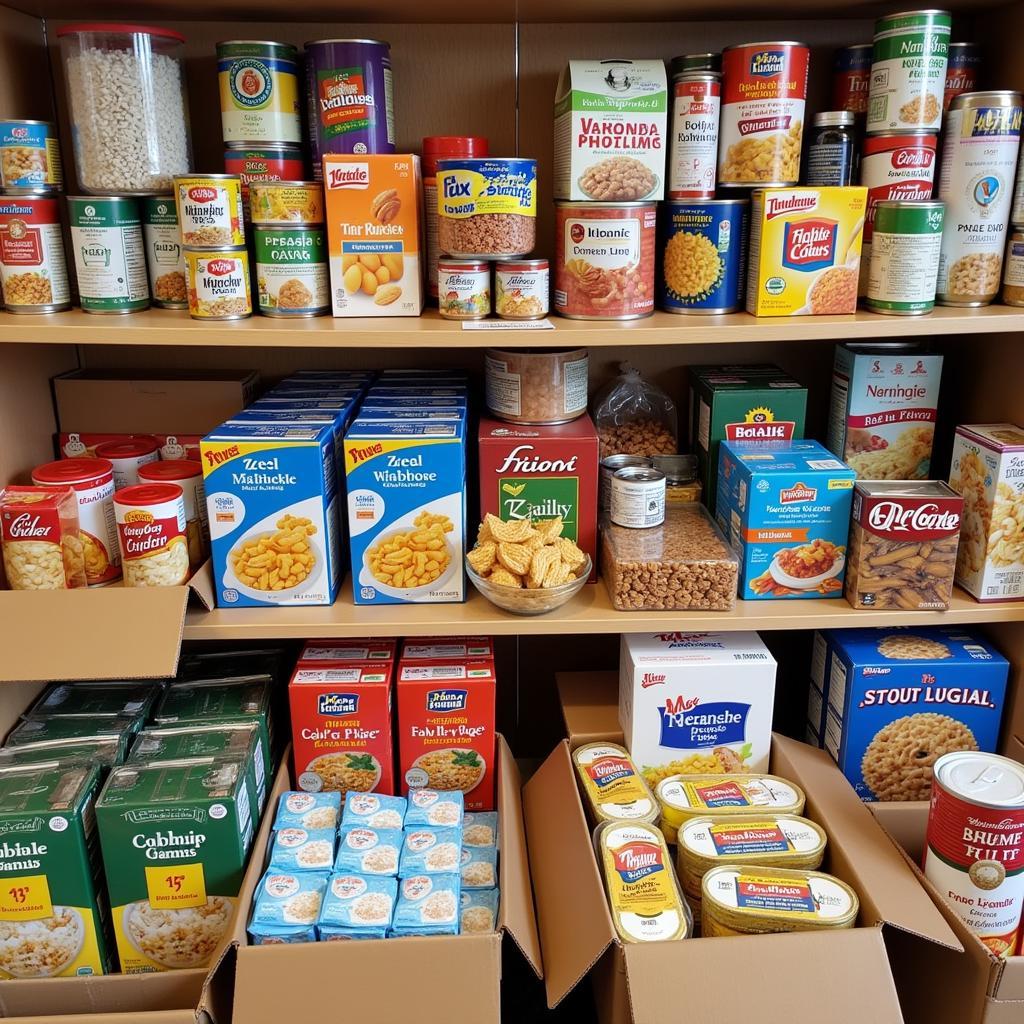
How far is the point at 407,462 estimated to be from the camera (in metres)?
1.48

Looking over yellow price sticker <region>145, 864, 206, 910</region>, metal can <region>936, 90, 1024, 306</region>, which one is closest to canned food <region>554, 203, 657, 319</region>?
metal can <region>936, 90, 1024, 306</region>

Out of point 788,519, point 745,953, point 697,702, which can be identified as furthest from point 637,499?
point 745,953

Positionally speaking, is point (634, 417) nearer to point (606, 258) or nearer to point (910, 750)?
point (606, 258)

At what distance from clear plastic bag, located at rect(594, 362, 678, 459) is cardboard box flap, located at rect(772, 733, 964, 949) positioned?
0.60 m

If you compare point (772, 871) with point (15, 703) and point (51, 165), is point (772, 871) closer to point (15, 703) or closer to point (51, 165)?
point (15, 703)

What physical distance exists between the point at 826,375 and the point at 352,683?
1.13 meters

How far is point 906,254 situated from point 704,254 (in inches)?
12.6

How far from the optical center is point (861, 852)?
1440 millimetres

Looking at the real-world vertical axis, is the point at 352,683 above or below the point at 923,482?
below

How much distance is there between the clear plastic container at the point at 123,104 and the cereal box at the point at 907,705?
4.70ft

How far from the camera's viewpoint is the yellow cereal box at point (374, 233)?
4.64 feet

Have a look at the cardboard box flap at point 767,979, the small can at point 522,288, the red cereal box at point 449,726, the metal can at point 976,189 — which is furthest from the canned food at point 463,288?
the cardboard box flap at point 767,979

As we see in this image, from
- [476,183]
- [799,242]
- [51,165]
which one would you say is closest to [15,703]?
[51,165]

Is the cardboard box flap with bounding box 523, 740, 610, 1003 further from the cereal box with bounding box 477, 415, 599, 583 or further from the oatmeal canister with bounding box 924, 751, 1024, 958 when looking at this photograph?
the oatmeal canister with bounding box 924, 751, 1024, 958
